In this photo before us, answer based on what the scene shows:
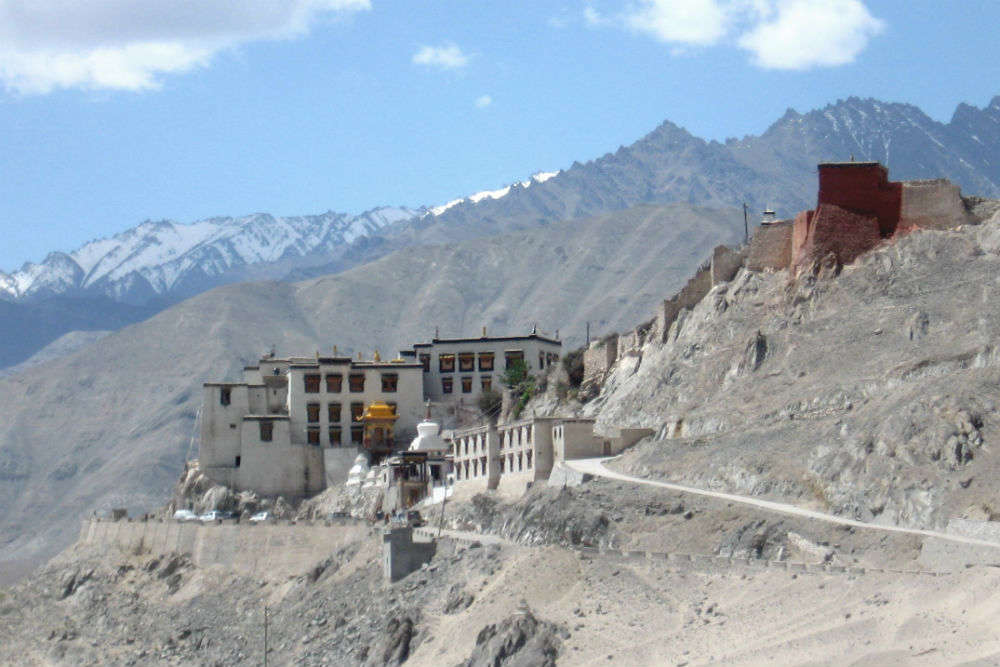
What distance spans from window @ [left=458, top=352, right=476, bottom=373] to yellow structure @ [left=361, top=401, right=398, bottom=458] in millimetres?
6907

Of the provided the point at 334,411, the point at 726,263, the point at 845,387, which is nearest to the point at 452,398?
the point at 334,411

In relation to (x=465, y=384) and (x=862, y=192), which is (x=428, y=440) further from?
(x=862, y=192)

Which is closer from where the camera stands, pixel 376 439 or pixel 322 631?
pixel 322 631

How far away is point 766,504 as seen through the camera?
229 ft

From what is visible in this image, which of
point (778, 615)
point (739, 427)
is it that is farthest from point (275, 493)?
point (778, 615)

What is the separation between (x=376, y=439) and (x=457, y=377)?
25.9 feet

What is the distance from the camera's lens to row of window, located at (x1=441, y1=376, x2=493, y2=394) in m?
108

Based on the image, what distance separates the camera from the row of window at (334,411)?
103 m

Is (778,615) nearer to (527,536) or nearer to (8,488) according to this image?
(527,536)

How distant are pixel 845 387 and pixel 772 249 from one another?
14250mm

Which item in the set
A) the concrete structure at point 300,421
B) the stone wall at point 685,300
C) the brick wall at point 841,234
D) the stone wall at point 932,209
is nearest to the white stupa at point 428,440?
the concrete structure at point 300,421

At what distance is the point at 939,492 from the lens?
65812 mm

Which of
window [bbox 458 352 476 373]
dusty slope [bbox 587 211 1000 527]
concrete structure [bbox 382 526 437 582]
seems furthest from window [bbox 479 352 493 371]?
concrete structure [bbox 382 526 437 582]

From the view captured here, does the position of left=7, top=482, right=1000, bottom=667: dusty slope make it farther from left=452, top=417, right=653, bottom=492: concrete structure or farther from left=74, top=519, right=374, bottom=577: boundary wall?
left=452, top=417, right=653, bottom=492: concrete structure
